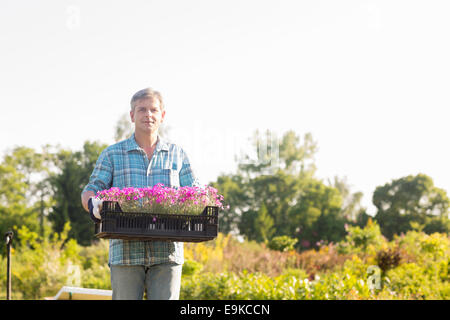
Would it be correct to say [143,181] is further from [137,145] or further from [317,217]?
[317,217]

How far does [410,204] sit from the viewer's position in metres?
22.8

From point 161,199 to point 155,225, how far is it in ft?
0.40

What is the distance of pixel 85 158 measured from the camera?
86.6 ft

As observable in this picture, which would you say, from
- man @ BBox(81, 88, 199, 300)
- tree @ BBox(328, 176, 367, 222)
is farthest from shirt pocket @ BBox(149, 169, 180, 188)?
tree @ BBox(328, 176, 367, 222)

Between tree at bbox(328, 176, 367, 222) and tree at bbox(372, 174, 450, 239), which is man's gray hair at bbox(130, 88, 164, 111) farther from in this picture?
tree at bbox(328, 176, 367, 222)

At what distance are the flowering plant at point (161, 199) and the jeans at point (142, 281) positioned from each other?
0.28 meters

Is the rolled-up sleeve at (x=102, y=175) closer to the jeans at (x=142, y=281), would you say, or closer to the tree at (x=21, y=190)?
the jeans at (x=142, y=281)

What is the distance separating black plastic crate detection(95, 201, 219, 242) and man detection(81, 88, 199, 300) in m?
0.10

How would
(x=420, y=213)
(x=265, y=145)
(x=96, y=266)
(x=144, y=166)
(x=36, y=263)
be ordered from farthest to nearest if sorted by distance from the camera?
(x=265, y=145)
(x=420, y=213)
(x=96, y=266)
(x=36, y=263)
(x=144, y=166)

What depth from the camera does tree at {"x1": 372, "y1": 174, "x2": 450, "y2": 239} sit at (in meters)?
22.6
